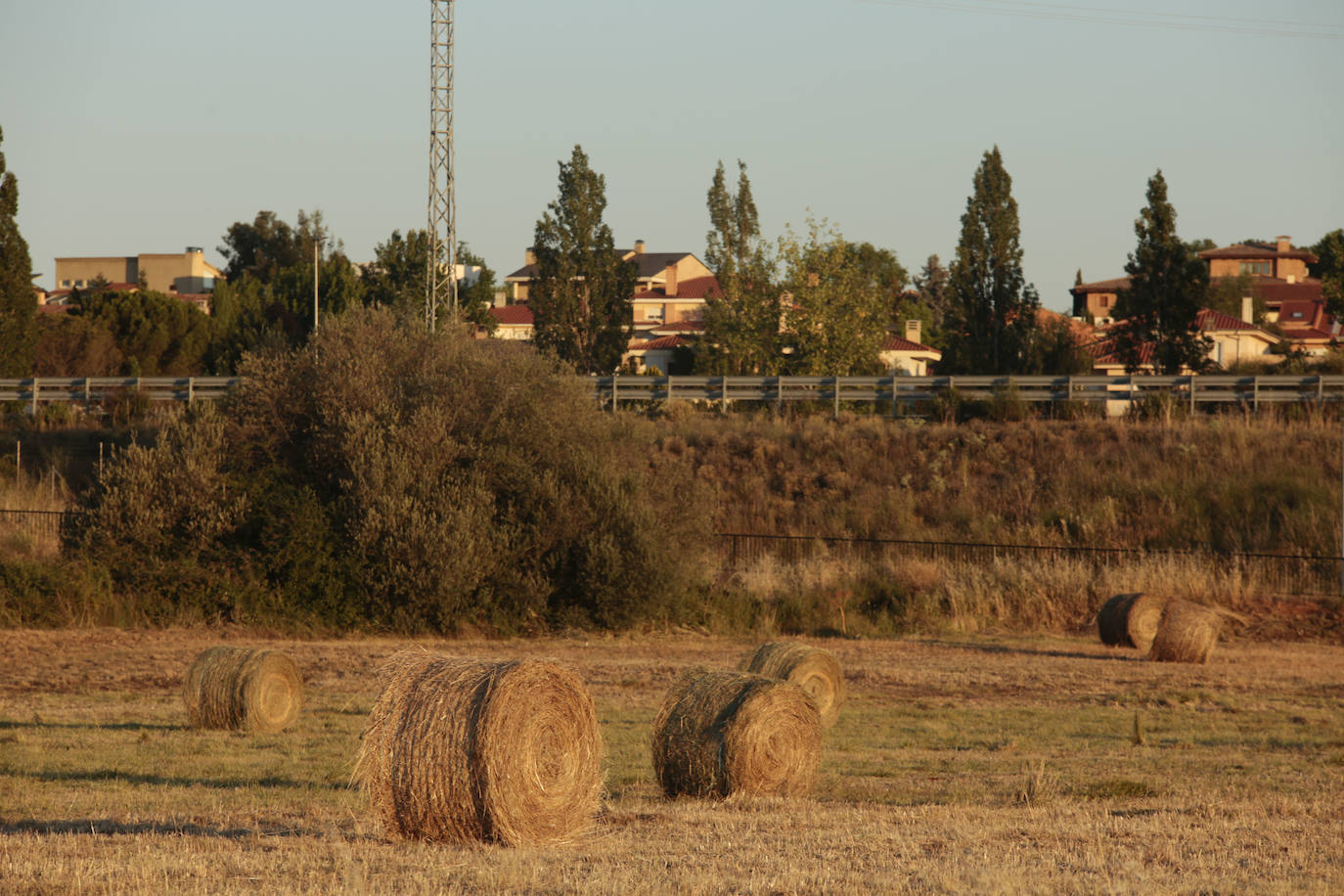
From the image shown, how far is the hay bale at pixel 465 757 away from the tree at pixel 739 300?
5863cm

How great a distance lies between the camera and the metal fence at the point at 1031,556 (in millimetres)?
29594

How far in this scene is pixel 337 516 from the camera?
86.4 feet

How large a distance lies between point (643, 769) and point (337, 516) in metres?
14.8

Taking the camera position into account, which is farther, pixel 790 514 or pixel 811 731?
pixel 790 514

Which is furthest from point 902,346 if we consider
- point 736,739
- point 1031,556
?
point 736,739

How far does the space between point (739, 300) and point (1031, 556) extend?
4351 cm

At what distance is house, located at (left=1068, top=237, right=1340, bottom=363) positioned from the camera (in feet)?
308

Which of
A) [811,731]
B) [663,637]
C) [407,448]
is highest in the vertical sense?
[407,448]

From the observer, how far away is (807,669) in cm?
1627

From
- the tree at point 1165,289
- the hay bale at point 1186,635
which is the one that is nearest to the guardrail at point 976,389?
the tree at point 1165,289

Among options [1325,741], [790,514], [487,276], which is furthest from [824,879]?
[487,276]

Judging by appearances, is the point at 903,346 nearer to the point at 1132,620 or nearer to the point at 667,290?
the point at 667,290

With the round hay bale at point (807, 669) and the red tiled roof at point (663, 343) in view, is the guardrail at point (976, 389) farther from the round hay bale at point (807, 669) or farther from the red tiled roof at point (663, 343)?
the red tiled roof at point (663, 343)

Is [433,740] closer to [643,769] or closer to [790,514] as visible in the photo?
[643,769]
